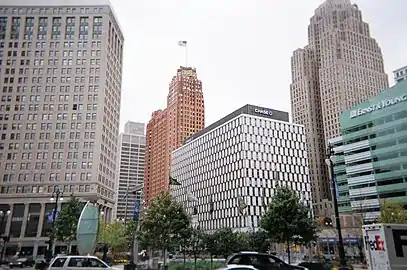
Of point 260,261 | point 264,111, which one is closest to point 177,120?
point 264,111

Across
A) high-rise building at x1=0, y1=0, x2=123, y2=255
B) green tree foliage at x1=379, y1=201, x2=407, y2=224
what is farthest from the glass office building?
high-rise building at x1=0, y1=0, x2=123, y2=255

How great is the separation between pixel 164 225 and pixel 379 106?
62.8 m

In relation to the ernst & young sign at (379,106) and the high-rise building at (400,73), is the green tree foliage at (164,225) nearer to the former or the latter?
the ernst & young sign at (379,106)

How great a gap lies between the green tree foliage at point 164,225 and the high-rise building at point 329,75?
11828 cm

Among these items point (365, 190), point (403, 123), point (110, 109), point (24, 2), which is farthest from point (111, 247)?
point (24, 2)

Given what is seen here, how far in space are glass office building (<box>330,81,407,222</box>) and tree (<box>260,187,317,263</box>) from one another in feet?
140

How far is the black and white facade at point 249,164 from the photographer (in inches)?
3920

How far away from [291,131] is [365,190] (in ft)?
116

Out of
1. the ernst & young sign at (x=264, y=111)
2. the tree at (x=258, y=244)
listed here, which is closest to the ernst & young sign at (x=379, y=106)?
the ernst & young sign at (x=264, y=111)

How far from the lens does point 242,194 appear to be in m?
98.6

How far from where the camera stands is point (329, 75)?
15500 centimetres

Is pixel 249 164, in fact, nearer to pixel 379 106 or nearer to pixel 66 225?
pixel 379 106

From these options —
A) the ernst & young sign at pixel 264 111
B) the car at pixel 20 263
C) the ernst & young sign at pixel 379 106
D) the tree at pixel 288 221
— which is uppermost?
the ernst & young sign at pixel 264 111

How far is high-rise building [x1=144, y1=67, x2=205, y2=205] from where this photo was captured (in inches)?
6555
